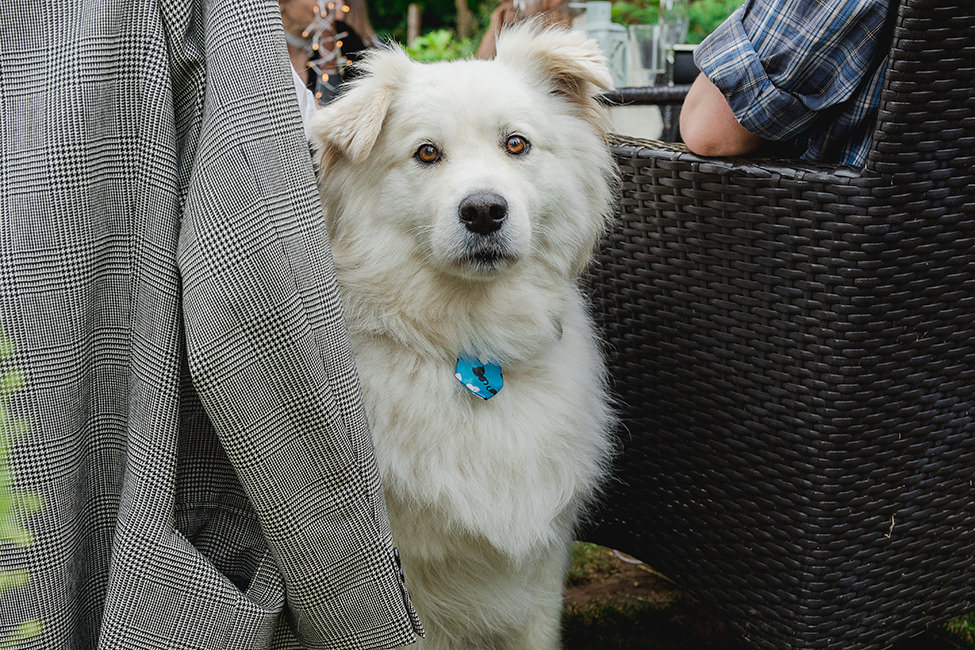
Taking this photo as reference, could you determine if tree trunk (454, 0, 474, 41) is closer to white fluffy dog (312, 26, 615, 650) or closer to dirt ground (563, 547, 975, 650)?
dirt ground (563, 547, 975, 650)

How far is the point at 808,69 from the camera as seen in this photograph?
1.52 m

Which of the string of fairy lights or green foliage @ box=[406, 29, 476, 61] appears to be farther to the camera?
green foliage @ box=[406, 29, 476, 61]

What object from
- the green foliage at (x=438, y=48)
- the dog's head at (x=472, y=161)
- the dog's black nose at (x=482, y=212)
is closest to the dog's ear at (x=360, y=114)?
the dog's head at (x=472, y=161)

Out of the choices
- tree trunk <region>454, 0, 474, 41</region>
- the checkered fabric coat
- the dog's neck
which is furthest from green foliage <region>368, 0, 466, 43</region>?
the checkered fabric coat

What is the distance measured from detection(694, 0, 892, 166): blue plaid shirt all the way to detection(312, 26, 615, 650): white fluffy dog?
33 centimetres

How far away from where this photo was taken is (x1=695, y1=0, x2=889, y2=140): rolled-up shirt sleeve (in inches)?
57.8

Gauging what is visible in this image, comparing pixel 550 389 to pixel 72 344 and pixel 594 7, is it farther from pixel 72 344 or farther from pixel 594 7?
pixel 594 7

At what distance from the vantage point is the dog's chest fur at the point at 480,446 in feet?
5.43

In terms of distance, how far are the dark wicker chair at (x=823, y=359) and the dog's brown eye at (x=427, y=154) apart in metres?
0.44

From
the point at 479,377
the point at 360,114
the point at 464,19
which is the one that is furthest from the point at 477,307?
the point at 464,19

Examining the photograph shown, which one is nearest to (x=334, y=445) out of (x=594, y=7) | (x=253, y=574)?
(x=253, y=574)

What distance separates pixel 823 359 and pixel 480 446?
0.67 m

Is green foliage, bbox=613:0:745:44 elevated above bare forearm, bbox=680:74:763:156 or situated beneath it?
situated beneath

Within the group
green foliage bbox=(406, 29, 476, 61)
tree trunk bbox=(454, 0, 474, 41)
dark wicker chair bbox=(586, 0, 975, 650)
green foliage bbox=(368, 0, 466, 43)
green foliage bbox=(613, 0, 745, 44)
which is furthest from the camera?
green foliage bbox=(368, 0, 466, 43)
